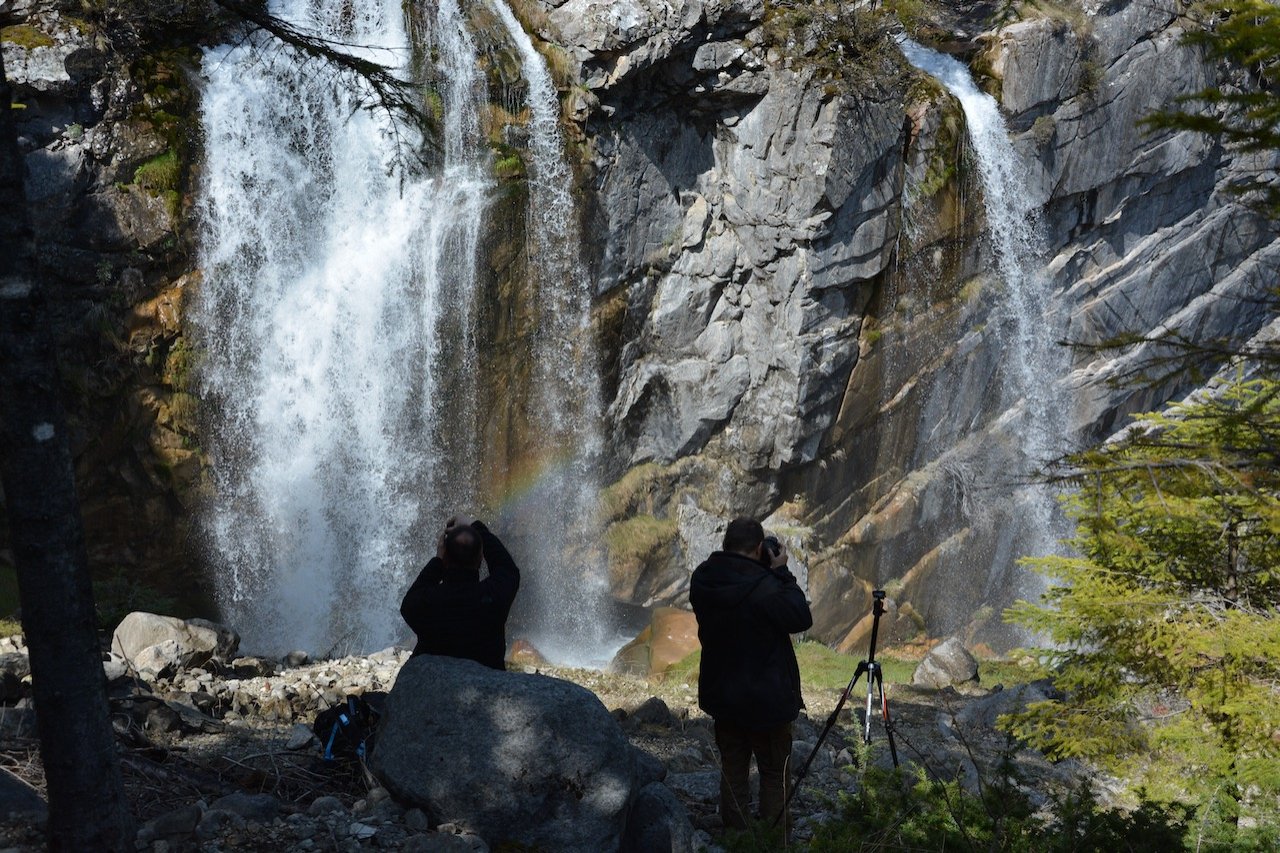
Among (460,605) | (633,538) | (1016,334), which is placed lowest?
(633,538)

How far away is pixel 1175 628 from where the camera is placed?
20.6 feet

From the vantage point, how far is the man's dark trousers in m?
5.11

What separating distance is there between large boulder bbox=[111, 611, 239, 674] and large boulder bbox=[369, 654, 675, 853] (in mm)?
5184

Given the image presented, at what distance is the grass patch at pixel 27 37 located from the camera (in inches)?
534

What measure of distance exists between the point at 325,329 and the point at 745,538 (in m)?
12.1

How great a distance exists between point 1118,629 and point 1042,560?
2.62ft

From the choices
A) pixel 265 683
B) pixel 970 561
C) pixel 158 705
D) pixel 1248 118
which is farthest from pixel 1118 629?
pixel 970 561

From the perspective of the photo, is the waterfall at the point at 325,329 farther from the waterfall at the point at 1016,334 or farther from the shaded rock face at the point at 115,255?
the waterfall at the point at 1016,334

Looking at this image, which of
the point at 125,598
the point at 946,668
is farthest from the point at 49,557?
the point at 946,668

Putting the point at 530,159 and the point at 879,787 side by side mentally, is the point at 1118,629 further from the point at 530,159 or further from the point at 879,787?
the point at 530,159

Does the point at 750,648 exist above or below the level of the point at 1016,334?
below

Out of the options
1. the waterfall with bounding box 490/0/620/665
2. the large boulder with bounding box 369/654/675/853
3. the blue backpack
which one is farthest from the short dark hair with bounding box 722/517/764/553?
the waterfall with bounding box 490/0/620/665

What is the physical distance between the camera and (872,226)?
1781cm

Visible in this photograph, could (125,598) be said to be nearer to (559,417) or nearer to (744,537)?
(559,417)
